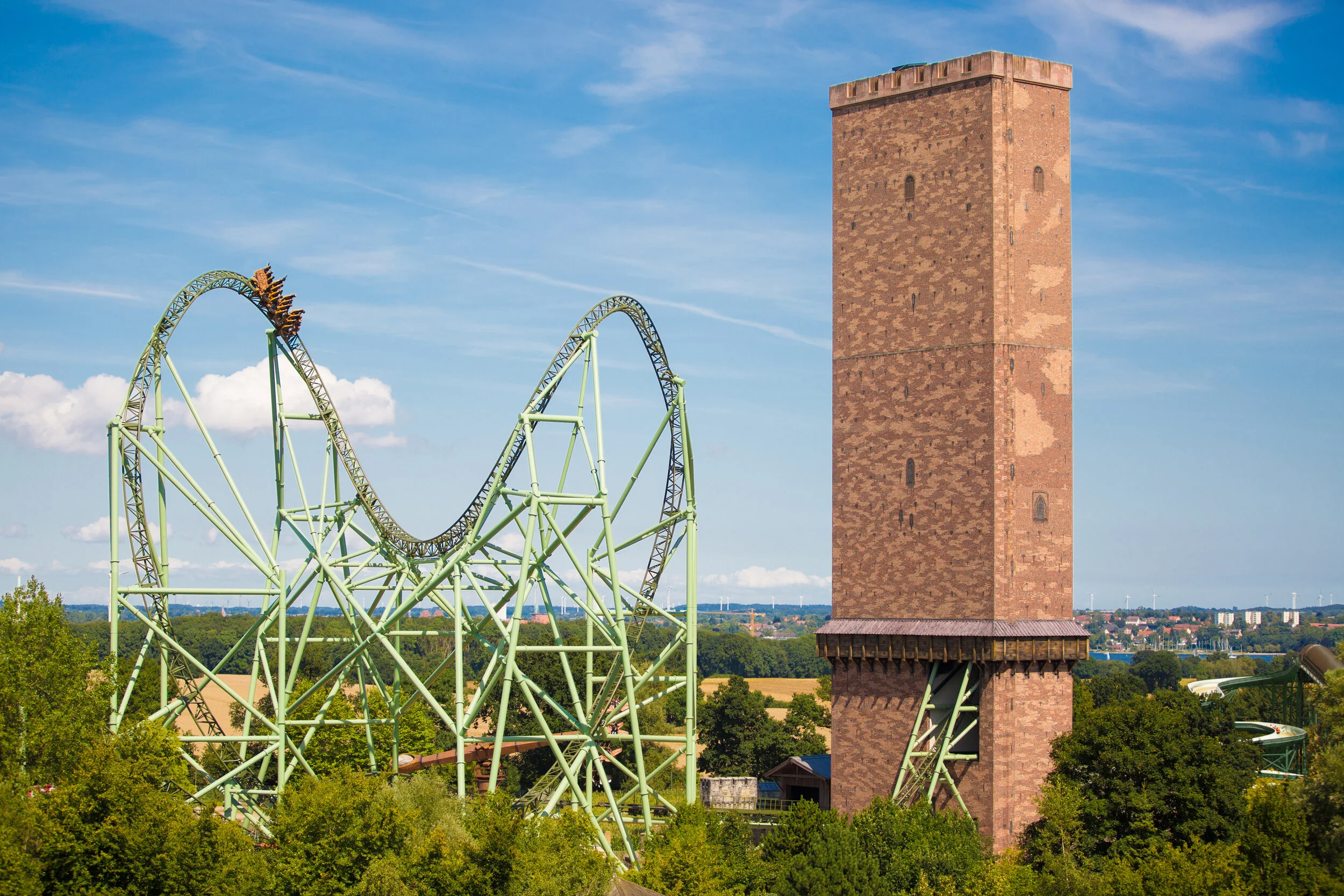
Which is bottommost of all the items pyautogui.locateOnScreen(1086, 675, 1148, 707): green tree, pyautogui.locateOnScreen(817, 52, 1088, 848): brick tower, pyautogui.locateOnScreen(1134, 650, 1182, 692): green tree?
pyautogui.locateOnScreen(1134, 650, 1182, 692): green tree

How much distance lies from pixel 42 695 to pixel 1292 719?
2690 inches

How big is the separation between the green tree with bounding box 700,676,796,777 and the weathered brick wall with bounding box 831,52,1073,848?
31.0 meters

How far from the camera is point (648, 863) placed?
46.9 metres

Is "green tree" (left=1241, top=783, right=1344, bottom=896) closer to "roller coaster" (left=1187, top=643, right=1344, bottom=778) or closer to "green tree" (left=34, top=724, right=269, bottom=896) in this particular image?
"roller coaster" (left=1187, top=643, right=1344, bottom=778)

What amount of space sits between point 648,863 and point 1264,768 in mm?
41950

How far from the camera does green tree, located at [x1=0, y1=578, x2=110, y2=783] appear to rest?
167ft

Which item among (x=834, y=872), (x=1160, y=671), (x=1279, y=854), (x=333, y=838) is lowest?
(x=1160, y=671)

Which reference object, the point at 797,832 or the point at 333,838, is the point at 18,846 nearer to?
the point at 333,838

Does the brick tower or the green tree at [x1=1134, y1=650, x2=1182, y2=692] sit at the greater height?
the brick tower

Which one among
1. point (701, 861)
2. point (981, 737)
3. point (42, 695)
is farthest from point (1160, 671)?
point (42, 695)

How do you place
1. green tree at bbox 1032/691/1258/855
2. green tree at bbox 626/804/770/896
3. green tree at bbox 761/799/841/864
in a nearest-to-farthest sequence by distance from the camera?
1. green tree at bbox 626/804/770/896
2. green tree at bbox 761/799/841/864
3. green tree at bbox 1032/691/1258/855

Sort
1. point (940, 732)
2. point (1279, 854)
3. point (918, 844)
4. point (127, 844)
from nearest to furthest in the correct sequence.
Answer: point (127, 844) < point (1279, 854) < point (918, 844) < point (940, 732)

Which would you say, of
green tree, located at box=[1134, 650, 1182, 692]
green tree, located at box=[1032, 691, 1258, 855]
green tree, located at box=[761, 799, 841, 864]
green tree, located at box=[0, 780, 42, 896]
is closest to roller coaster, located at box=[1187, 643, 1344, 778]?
green tree, located at box=[1032, 691, 1258, 855]

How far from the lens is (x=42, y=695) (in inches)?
2056
